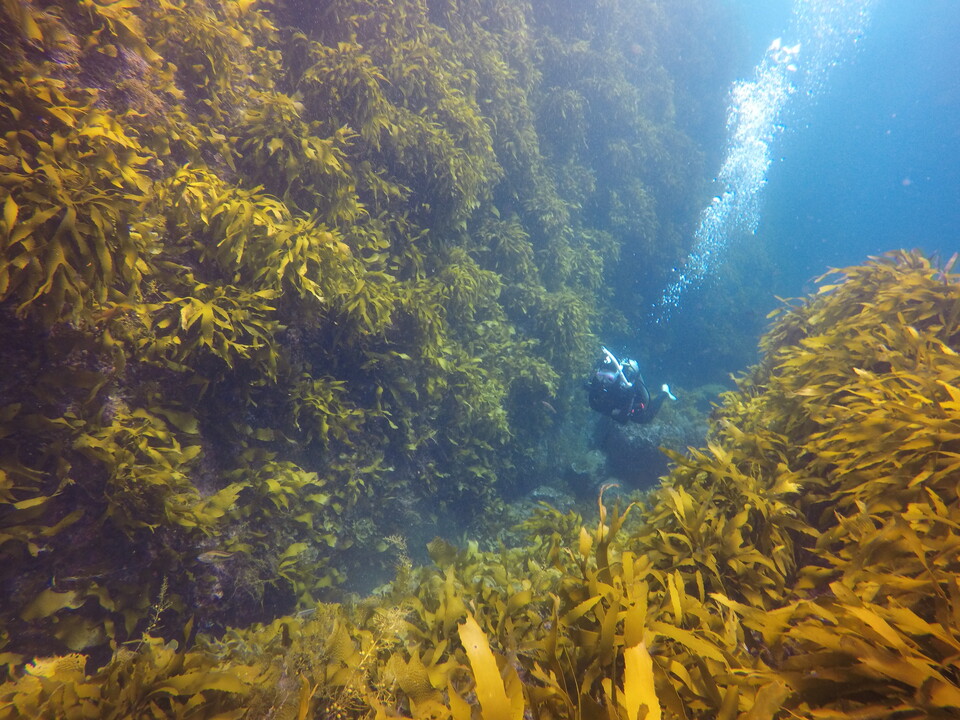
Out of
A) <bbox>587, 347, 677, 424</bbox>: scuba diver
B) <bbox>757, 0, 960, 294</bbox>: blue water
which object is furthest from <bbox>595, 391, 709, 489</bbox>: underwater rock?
<bbox>757, 0, 960, 294</bbox>: blue water

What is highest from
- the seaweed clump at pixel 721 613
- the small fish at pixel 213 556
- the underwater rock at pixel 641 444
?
the underwater rock at pixel 641 444

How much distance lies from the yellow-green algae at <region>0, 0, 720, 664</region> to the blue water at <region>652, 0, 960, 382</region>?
12.9 m

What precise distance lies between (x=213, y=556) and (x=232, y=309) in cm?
232

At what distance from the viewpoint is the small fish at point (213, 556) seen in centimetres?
335

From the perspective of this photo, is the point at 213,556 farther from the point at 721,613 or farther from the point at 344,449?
the point at 721,613

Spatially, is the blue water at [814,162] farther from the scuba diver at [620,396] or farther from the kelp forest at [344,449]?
the kelp forest at [344,449]

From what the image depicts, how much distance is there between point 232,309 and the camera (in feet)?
11.5

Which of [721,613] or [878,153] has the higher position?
[878,153]

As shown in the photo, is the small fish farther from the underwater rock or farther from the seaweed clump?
the underwater rock

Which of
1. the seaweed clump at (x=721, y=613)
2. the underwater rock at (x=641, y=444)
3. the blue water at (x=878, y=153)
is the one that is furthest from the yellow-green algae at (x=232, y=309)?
the blue water at (x=878, y=153)

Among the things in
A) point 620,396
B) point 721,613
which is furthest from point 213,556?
point 620,396

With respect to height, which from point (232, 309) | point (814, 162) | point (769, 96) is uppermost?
point (814, 162)

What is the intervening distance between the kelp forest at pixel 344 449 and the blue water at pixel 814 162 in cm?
1358

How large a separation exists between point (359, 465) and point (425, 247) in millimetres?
3757
